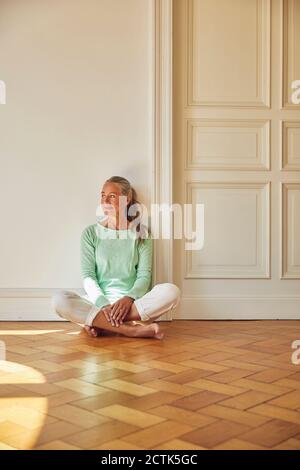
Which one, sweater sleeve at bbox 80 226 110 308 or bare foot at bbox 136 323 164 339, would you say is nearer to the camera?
bare foot at bbox 136 323 164 339

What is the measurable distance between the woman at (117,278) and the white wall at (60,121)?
0.47ft

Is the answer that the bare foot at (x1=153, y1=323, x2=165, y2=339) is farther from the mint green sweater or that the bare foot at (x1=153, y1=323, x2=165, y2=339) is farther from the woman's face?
the woman's face

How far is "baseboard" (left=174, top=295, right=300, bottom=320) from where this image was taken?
2.94m

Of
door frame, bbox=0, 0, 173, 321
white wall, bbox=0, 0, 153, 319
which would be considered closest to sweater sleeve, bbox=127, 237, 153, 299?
door frame, bbox=0, 0, 173, 321

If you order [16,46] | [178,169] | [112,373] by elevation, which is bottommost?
[112,373]

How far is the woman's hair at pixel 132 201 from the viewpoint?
280cm

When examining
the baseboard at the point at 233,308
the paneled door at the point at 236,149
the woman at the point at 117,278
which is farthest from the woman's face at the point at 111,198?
the baseboard at the point at 233,308

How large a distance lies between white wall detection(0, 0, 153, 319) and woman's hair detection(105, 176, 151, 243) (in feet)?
0.25

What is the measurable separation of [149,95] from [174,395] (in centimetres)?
168

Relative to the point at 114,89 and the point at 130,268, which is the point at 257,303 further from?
the point at 114,89

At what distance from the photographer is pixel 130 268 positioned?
2750 millimetres

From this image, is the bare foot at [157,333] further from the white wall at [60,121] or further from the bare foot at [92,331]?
the white wall at [60,121]

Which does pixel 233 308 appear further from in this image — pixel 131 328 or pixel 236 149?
pixel 236 149

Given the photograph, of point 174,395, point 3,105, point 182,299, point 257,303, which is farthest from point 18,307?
point 174,395
